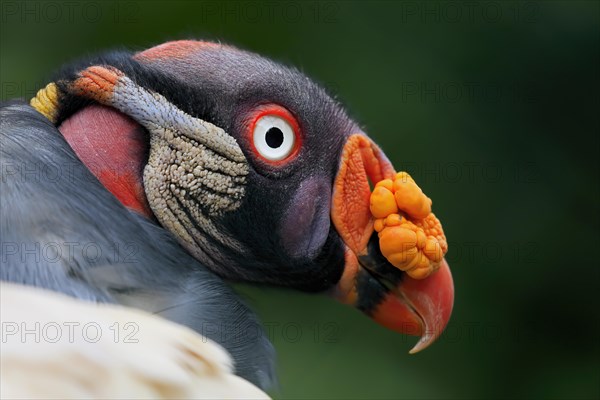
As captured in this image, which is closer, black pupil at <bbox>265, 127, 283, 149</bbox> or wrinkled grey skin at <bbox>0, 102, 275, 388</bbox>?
wrinkled grey skin at <bbox>0, 102, 275, 388</bbox>

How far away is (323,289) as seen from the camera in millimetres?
2465

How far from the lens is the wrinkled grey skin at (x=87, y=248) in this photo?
1.68 metres

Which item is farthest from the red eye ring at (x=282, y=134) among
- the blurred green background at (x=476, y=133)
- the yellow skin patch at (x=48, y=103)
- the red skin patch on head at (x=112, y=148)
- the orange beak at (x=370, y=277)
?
the blurred green background at (x=476, y=133)

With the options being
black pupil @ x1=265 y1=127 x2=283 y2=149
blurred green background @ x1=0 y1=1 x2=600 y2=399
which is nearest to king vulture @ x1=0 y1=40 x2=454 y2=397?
black pupil @ x1=265 y1=127 x2=283 y2=149

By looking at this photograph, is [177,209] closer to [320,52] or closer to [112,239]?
[112,239]

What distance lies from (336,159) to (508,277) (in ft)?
6.68

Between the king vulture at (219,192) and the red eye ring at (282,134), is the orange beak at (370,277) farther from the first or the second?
the red eye ring at (282,134)

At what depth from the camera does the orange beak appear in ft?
7.98

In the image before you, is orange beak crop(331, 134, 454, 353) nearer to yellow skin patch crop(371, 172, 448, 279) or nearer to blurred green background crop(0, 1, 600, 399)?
yellow skin patch crop(371, 172, 448, 279)

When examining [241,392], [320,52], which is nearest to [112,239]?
[241,392]

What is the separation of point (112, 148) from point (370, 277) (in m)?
0.74

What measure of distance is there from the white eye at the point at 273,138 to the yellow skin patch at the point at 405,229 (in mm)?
266

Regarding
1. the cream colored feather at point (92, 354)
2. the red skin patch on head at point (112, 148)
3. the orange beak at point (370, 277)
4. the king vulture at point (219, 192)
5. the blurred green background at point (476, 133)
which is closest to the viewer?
the cream colored feather at point (92, 354)

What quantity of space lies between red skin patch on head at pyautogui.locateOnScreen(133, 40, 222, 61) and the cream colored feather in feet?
2.54
